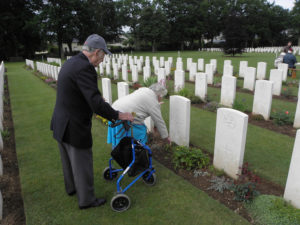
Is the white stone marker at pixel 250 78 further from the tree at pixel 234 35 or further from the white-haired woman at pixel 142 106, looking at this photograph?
the tree at pixel 234 35

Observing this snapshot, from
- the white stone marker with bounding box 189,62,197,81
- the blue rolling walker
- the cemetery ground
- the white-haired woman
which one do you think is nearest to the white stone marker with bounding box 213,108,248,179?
the cemetery ground

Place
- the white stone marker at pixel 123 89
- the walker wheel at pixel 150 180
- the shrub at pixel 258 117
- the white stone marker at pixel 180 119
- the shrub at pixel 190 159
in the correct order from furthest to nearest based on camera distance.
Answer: the shrub at pixel 258 117
the white stone marker at pixel 123 89
the white stone marker at pixel 180 119
the shrub at pixel 190 159
the walker wheel at pixel 150 180

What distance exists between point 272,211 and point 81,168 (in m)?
2.23

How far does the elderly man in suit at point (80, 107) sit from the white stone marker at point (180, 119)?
161 cm

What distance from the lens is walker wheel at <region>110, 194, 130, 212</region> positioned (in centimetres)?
282

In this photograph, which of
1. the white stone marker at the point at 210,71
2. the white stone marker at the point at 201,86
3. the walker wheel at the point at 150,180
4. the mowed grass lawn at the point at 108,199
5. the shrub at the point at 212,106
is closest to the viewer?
the mowed grass lawn at the point at 108,199

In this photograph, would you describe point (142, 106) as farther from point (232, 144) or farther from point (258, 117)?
point (258, 117)

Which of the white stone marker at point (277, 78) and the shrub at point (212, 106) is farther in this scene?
the white stone marker at point (277, 78)

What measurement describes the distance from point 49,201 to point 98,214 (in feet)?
2.52

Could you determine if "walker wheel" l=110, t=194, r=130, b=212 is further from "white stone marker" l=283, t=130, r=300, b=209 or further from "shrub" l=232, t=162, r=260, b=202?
"white stone marker" l=283, t=130, r=300, b=209

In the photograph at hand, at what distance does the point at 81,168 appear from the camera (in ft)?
8.86

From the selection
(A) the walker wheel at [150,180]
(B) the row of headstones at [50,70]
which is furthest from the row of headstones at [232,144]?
(B) the row of headstones at [50,70]

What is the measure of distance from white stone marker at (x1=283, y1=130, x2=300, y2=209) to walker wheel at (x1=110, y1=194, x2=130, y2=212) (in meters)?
1.94

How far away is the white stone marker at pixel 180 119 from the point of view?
158 inches
